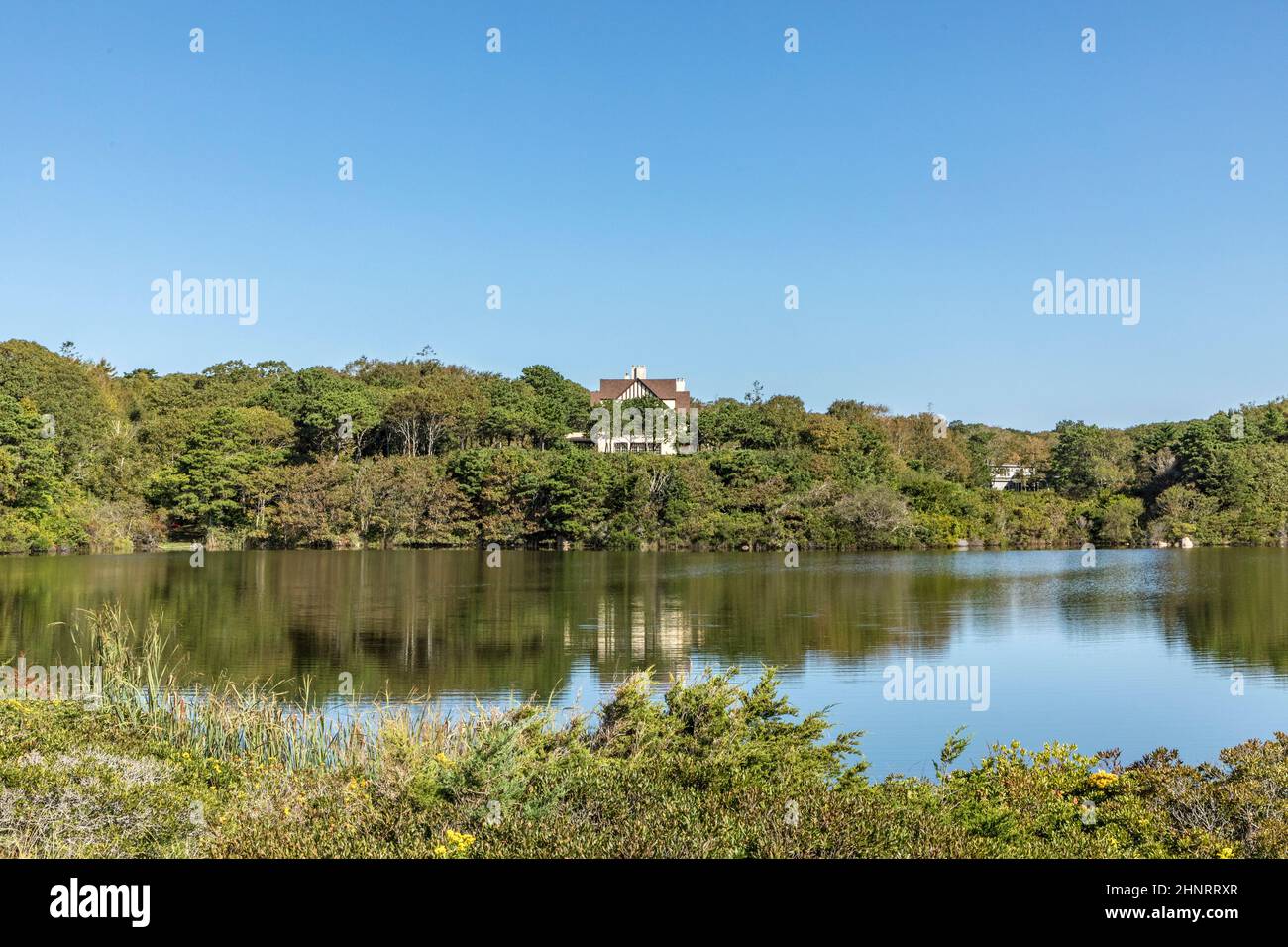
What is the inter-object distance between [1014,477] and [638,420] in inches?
818

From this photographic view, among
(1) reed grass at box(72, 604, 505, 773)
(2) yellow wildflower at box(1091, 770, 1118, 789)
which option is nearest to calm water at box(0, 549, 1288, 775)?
(1) reed grass at box(72, 604, 505, 773)

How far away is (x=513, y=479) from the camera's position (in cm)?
4300

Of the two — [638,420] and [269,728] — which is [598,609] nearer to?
[269,728]

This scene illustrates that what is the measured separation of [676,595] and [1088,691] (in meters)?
11.2

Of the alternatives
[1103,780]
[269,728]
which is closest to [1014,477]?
[269,728]

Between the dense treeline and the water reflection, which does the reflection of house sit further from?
the water reflection

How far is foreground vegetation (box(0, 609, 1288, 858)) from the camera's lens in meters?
4.42

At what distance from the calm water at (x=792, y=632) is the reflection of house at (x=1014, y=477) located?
22.9m

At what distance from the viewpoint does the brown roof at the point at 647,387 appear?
181 feet

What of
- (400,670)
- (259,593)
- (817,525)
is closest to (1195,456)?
(817,525)

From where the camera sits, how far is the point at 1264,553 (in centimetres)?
3738

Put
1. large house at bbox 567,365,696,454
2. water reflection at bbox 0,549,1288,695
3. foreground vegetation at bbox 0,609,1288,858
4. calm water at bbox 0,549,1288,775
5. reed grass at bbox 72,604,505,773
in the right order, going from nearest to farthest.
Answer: foreground vegetation at bbox 0,609,1288,858, reed grass at bbox 72,604,505,773, calm water at bbox 0,549,1288,775, water reflection at bbox 0,549,1288,695, large house at bbox 567,365,696,454

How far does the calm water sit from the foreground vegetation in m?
2.38
